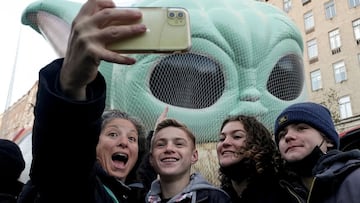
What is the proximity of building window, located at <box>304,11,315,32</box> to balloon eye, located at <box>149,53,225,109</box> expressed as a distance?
1531 centimetres

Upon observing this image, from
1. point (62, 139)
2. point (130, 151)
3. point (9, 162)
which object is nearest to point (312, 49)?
point (130, 151)

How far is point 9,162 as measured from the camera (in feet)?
5.05

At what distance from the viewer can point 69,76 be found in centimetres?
80

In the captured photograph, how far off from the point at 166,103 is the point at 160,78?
0.80ft

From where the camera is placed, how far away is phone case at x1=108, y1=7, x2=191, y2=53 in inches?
30.5

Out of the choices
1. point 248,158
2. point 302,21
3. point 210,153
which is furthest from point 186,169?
point 302,21

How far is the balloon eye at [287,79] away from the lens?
4281 millimetres

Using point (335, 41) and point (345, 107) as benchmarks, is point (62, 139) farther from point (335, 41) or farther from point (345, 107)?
point (335, 41)

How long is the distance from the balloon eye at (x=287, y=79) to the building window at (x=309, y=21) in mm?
14582

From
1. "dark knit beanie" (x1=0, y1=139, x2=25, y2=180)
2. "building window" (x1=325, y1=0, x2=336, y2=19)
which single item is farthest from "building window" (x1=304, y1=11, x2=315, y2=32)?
"dark knit beanie" (x1=0, y1=139, x2=25, y2=180)

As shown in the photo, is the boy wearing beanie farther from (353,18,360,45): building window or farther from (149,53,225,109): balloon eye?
(353,18,360,45): building window

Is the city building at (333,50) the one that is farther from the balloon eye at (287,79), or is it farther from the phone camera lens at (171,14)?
the phone camera lens at (171,14)

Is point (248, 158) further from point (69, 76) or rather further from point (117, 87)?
point (117, 87)

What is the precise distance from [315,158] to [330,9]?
17134 millimetres
